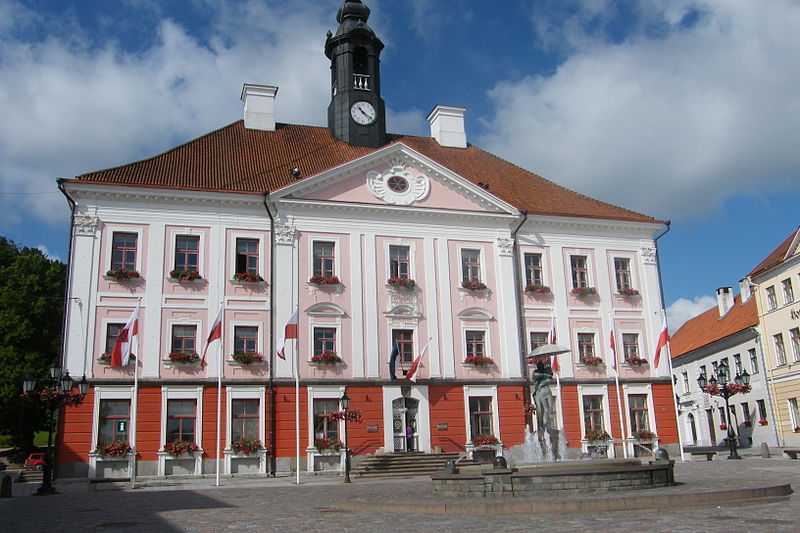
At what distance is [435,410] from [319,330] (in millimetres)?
5721

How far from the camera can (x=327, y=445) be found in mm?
29625

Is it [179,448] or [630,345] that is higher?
[630,345]

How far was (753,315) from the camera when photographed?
1849 inches

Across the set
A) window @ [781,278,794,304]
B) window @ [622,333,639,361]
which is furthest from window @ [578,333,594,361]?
window @ [781,278,794,304]

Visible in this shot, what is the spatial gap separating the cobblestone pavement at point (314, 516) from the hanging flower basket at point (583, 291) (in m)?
13.2

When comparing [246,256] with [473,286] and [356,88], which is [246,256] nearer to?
[473,286]

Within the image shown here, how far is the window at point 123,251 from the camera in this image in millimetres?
30016

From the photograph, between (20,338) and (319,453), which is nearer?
(319,453)

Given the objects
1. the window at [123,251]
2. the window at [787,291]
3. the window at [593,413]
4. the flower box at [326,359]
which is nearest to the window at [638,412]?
the window at [593,413]

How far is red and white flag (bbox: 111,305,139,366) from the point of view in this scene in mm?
26703

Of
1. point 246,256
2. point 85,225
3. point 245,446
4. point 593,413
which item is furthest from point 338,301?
point 593,413

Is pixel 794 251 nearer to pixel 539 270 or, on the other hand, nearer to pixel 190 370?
pixel 539 270

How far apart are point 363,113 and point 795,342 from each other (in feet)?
85.7

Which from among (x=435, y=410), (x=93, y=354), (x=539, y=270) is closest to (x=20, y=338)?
(x=93, y=354)
